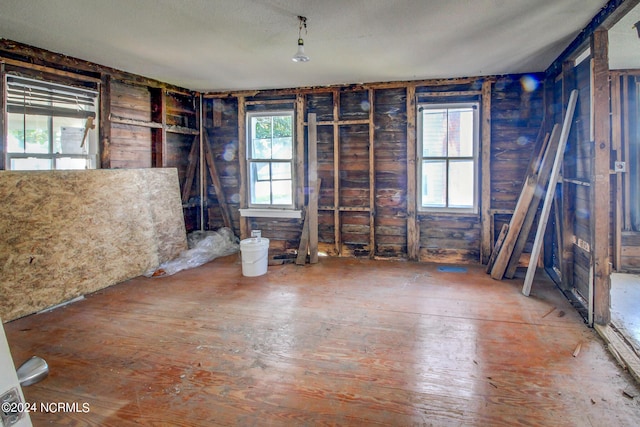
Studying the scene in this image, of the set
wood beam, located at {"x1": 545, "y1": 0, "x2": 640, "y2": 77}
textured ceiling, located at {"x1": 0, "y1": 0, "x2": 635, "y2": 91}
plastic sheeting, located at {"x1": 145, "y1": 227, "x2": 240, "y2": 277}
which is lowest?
plastic sheeting, located at {"x1": 145, "y1": 227, "x2": 240, "y2": 277}

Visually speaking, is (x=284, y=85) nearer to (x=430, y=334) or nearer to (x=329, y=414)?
(x=430, y=334)

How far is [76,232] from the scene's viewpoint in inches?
155

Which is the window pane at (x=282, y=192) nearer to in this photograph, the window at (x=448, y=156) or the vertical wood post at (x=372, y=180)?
the vertical wood post at (x=372, y=180)

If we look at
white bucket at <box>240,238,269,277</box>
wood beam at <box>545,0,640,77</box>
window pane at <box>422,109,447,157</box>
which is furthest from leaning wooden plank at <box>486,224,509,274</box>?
white bucket at <box>240,238,269,277</box>

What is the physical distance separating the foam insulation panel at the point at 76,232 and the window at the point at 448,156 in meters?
3.67

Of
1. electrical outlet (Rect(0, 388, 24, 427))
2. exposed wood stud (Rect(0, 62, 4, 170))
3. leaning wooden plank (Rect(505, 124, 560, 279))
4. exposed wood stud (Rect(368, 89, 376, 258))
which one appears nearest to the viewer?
electrical outlet (Rect(0, 388, 24, 427))

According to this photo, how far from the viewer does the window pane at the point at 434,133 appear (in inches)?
205

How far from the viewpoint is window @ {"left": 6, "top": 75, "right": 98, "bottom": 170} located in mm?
3818

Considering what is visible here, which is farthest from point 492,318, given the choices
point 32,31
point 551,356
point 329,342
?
point 32,31

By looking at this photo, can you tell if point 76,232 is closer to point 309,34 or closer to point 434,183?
point 309,34

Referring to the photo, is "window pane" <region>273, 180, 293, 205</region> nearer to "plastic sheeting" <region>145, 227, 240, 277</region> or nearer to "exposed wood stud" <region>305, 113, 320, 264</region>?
"exposed wood stud" <region>305, 113, 320, 264</region>

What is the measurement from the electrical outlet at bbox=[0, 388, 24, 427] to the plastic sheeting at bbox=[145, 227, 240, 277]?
401 cm

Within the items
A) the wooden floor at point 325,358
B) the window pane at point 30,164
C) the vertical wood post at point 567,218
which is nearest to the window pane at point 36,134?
the window pane at point 30,164

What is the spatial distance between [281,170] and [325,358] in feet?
12.1
